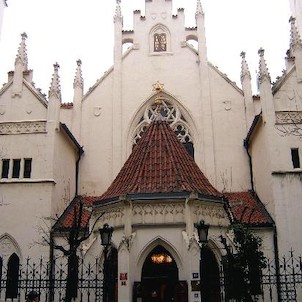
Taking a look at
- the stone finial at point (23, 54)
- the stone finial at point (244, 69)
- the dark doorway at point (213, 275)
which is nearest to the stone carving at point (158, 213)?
the dark doorway at point (213, 275)

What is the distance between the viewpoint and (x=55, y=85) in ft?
78.1

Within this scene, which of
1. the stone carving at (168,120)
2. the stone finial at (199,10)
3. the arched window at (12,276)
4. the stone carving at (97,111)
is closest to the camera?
the arched window at (12,276)

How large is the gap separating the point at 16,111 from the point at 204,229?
1348cm

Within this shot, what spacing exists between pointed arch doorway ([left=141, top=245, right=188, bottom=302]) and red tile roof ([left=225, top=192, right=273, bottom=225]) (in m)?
3.88

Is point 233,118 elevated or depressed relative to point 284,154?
elevated

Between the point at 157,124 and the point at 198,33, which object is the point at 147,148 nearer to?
the point at 157,124

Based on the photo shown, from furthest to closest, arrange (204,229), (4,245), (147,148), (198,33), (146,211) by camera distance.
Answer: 1. (198,33)
2. (4,245)
3. (147,148)
4. (146,211)
5. (204,229)

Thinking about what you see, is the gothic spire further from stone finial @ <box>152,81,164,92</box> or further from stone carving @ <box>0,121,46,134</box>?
stone carving @ <box>0,121,46,134</box>

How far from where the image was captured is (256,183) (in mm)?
23875

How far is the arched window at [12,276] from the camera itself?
2072cm

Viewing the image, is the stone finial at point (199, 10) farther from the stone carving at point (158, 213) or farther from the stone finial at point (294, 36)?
the stone carving at point (158, 213)

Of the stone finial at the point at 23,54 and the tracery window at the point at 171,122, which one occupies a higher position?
the stone finial at the point at 23,54

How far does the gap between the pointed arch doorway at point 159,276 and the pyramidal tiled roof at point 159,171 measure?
7.79 ft

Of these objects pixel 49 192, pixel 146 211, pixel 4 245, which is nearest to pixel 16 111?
pixel 49 192
